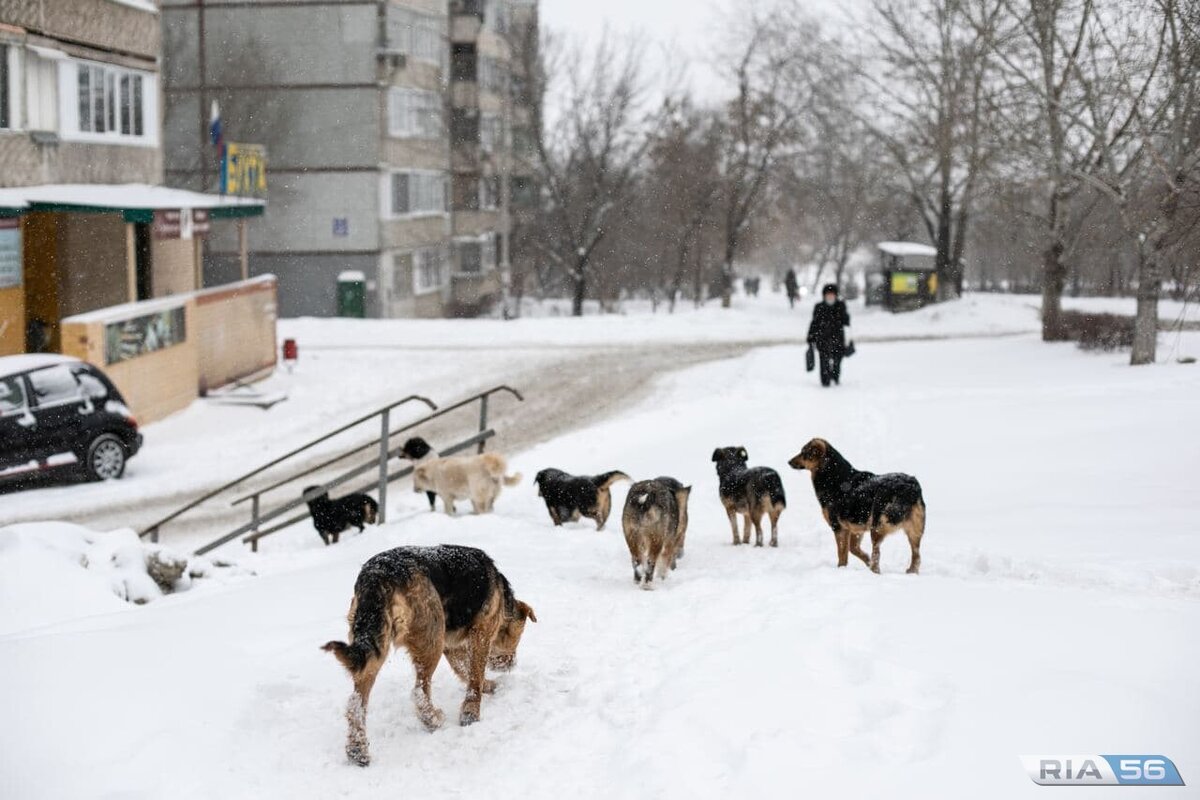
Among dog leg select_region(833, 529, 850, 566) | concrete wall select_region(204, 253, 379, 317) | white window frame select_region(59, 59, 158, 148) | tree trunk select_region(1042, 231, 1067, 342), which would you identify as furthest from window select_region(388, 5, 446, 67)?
dog leg select_region(833, 529, 850, 566)

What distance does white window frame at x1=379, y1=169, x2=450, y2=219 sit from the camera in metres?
45.2

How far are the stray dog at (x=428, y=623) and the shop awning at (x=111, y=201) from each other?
18.5 meters

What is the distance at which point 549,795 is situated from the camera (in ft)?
18.8

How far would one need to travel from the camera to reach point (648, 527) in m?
9.60

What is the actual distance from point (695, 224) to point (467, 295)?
9.84 m

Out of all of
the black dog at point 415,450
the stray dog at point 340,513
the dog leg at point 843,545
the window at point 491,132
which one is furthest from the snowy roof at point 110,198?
the window at point 491,132

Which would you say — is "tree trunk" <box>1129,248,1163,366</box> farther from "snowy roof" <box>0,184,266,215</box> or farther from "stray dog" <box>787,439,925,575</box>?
"snowy roof" <box>0,184,266,215</box>

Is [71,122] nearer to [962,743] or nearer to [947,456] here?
[947,456]

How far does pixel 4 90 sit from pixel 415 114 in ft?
80.5

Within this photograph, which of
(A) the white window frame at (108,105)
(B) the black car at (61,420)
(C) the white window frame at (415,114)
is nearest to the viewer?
(B) the black car at (61,420)

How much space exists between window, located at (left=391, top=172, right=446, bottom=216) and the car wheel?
2731 centimetres

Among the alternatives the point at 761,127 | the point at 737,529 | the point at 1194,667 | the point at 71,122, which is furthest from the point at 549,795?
the point at 761,127

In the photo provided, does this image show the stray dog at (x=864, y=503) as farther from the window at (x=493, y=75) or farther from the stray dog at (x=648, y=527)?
the window at (x=493, y=75)

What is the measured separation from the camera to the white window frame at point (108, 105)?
25.9 meters
